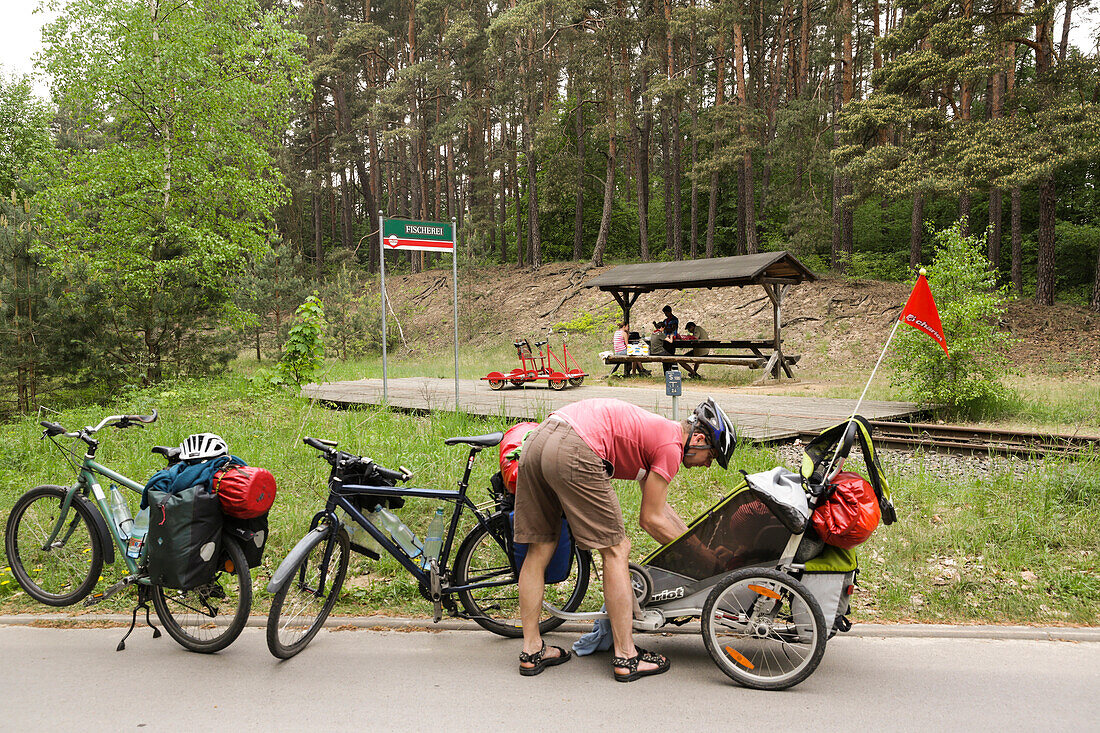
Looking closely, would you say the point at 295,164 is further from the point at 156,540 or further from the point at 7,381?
the point at 156,540

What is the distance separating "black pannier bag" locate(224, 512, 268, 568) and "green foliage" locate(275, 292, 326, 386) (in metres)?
7.70

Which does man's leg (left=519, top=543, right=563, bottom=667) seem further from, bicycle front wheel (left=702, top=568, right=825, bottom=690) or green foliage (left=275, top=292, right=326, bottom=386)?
green foliage (left=275, top=292, right=326, bottom=386)

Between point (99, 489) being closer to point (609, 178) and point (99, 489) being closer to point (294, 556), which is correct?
point (294, 556)

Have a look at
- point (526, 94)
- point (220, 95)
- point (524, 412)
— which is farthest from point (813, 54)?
point (524, 412)

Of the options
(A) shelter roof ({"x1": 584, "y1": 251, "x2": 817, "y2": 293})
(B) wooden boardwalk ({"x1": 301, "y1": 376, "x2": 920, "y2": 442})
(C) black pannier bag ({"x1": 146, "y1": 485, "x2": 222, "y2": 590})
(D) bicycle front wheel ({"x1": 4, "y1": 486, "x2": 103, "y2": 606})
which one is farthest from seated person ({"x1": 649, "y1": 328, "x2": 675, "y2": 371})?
(C) black pannier bag ({"x1": 146, "y1": 485, "x2": 222, "y2": 590})

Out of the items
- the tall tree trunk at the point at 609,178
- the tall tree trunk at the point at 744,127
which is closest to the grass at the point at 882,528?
the tall tree trunk at the point at 744,127

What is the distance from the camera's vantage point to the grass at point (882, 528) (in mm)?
4266

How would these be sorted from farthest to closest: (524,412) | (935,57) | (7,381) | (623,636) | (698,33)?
1. (698,33)
2. (935,57)
3. (7,381)
4. (524,412)
5. (623,636)

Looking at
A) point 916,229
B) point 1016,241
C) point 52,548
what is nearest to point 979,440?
point 52,548

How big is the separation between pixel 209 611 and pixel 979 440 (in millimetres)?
8247

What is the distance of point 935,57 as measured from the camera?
20312 mm

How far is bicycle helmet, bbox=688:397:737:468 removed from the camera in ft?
11.1

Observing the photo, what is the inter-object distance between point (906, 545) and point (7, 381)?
14.6m

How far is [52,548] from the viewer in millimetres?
4629
